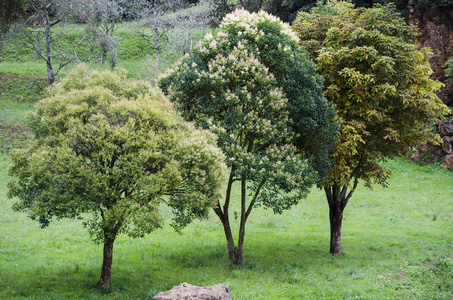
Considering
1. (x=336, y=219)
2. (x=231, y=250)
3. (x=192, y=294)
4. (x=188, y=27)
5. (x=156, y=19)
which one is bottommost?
(x=192, y=294)

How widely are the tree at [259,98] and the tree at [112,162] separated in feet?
6.86

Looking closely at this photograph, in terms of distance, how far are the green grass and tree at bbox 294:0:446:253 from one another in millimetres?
4596

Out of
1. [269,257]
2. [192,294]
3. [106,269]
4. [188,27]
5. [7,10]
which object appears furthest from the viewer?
[188,27]

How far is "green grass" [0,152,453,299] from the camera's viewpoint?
15.9m

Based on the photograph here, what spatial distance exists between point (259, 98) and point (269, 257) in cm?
934

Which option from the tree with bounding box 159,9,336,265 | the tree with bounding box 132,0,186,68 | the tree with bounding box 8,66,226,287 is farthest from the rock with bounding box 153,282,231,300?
the tree with bounding box 132,0,186,68

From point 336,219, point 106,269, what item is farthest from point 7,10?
point 336,219

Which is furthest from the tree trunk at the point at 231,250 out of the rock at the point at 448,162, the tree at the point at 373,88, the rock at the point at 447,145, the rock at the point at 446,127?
the rock at the point at 446,127

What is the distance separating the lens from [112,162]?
1422cm

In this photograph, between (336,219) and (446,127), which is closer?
(336,219)

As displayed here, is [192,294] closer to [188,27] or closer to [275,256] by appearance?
[275,256]

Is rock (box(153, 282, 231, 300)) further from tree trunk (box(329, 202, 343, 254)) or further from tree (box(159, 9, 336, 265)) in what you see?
tree trunk (box(329, 202, 343, 254))

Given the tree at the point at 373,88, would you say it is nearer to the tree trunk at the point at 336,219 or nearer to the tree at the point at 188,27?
the tree trunk at the point at 336,219

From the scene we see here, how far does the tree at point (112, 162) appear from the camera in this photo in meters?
13.3
